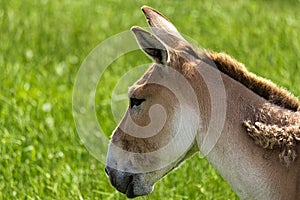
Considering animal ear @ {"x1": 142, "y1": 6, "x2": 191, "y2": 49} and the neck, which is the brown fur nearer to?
the neck

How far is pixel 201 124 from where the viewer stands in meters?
4.83

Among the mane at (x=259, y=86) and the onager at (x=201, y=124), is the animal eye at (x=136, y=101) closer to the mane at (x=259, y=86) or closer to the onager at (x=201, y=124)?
the onager at (x=201, y=124)

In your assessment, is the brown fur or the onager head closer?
the brown fur

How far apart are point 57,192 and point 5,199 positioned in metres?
0.35

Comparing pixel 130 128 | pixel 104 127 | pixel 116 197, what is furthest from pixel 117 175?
pixel 104 127

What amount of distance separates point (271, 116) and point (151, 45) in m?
0.71

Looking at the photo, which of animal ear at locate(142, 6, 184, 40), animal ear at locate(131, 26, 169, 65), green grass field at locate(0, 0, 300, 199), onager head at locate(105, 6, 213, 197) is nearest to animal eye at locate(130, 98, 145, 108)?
onager head at locate(105, 6, 213, 197)

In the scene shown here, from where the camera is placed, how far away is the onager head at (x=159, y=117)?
4.83 metres

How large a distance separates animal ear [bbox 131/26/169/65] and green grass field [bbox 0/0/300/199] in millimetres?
1664

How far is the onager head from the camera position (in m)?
4.83

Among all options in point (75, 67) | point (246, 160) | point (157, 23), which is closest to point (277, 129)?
point (246, 160)

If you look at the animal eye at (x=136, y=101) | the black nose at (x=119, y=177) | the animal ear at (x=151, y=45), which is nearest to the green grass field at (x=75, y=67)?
the black nose at (x=119, y=177)

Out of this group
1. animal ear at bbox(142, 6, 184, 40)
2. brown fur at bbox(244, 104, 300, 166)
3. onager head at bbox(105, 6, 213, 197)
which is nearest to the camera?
brown fur at bbox(244, 104, 300, 166)

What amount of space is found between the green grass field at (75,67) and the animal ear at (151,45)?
1.66 meters
